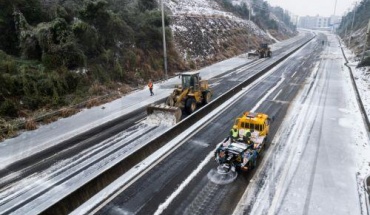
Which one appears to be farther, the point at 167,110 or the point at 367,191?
the point at 167,110

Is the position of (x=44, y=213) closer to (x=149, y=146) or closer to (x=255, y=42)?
(x=149, y=146)

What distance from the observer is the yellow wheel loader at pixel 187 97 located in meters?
17.3

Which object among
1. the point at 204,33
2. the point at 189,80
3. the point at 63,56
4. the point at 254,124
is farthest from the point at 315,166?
the point at 204,33

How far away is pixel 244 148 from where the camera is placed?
11.5 meters

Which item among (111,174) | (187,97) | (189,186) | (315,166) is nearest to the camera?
(189,186)

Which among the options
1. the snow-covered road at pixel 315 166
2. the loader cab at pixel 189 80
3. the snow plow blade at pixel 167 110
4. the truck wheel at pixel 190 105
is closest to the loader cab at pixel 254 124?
the snow-covered road at pixel 315 166

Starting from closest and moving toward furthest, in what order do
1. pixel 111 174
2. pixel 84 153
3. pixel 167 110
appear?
pixel 111 174, pixel 84 153, pixel 167 110

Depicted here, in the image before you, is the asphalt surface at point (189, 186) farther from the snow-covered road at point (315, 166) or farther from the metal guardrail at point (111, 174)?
the metal guardrail at point (111, 174)

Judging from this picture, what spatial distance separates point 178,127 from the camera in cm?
1546

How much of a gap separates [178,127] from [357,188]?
28.6 ft

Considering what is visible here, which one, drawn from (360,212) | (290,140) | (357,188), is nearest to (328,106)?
(290,140)

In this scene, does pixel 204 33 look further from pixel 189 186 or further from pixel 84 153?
pixel 189 186

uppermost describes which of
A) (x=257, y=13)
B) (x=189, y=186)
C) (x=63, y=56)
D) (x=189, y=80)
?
(x=257, y=13)

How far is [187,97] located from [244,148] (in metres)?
8.18
